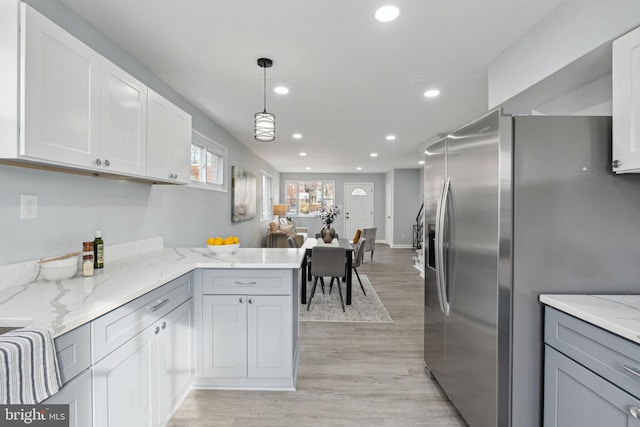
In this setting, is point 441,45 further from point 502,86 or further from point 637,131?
point 637,131

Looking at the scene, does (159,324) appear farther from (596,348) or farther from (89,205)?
(596,348)

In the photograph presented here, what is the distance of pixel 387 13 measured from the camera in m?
1.90

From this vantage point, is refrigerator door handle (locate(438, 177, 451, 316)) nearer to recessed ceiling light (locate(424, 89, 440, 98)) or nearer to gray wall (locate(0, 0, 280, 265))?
recessed ceiling light (locate(424, 89, 440, 98))

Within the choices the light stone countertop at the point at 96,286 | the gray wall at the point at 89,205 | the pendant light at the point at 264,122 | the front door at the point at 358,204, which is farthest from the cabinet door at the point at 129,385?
the front door at the point at 358,204

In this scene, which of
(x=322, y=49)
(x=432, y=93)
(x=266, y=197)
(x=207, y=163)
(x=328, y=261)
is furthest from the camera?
(x=266, y=197)

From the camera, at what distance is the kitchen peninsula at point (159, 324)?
3.85 ft

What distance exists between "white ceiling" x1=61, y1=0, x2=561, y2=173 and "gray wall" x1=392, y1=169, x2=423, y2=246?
221 inches

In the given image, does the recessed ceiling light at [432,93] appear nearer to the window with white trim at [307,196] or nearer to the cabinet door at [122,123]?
the cabinet door at [122,123]

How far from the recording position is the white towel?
85 cm

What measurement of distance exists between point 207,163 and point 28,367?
3756 mm

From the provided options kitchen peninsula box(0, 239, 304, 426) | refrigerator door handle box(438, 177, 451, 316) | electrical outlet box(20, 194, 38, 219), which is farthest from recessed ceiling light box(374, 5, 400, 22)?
electrical outlet box(20, 194, 38, 219)

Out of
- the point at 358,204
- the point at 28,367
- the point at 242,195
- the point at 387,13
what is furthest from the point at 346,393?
the point at 358,204

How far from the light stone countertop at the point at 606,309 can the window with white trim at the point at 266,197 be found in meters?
7.07

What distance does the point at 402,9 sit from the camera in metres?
1.88
